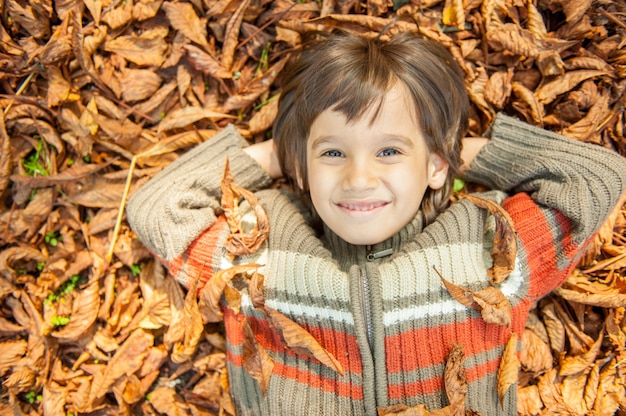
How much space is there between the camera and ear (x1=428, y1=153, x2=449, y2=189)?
2016 mm

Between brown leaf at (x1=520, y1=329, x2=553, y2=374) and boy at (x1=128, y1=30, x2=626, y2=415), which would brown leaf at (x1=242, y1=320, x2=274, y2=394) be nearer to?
boy at (x1=128, y1=30, x2=626, y2=415)

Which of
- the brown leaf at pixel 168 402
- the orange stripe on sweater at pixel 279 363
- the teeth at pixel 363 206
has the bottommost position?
the brown leaf at pixel 168 402

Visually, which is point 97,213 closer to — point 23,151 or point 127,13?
point 23,151

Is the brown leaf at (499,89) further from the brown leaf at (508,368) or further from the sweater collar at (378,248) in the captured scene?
the brown leaf at (508,368)

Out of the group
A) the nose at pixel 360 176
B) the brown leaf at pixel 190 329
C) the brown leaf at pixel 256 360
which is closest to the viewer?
the nose at pixel 360 176

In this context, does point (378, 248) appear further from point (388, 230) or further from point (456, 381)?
point (456, 381)

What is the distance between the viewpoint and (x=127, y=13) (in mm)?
2307

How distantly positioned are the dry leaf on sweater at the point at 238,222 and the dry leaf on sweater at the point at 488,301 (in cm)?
77

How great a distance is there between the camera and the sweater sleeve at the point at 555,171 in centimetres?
192

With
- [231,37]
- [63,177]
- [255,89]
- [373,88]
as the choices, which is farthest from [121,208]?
[373,88]

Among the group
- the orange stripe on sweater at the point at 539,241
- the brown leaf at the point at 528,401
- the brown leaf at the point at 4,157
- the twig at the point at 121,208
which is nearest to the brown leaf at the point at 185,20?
the twig at the point at 121,208

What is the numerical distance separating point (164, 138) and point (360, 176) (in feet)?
3.73

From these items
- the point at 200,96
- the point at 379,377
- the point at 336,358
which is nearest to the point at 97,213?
the point at 200,96

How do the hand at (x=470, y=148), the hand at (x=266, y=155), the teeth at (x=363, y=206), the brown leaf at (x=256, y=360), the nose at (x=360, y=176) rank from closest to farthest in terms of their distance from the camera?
the nose at (x=360, y=176)
the teeth at (x=363, y=206)
the brown leaf at (x=256, y=360)
the hand at (x=470, y=148)
the hand at (x=266, y=155)
